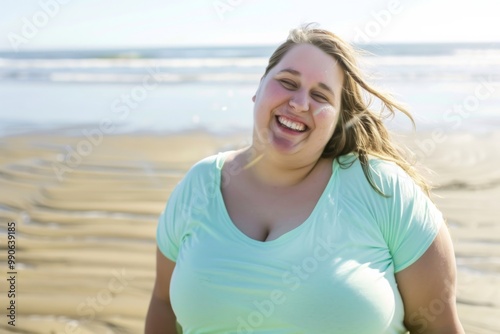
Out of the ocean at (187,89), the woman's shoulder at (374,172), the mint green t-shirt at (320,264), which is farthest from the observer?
the ocean at (187,89)

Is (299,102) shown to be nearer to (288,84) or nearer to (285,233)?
(288,84)

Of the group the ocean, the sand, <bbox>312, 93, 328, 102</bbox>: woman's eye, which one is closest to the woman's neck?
<bbox>312, 93, 328, 102</bbox>: woman's eye

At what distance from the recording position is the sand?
15.3 ft

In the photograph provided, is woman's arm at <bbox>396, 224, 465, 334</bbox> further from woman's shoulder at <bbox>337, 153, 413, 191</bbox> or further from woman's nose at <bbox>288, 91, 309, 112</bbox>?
woman's nose at <bbox>288, 91, 309, 112</bbox>

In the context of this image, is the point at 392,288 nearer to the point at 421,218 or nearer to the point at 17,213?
the point at 421,218

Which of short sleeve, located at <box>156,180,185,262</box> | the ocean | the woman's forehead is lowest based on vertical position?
the ocean

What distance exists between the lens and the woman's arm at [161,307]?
2.99m

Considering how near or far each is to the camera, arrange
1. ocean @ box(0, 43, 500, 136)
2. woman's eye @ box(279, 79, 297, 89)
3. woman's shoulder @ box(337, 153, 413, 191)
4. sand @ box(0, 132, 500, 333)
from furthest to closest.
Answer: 1. ocean @ box(0, 43, 500, 136)
2. sand @ box(0, 132, 500, 333)
3. woman's eye @ box(279, 79, 297, 89)
4. woman's shoulder @ box(337, 153, 413, 191)

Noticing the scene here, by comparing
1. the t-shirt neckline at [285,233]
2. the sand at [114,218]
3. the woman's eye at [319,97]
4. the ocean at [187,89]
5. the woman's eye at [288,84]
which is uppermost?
the woman's eye at [288,84]

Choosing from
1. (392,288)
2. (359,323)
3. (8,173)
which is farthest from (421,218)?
(8,173)

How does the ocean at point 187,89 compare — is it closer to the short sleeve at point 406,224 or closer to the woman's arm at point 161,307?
the short sleeve at point 406,224

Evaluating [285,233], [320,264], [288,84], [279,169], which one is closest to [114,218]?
[279,169]

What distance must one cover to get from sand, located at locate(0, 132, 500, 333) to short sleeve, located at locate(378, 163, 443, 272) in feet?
6.25

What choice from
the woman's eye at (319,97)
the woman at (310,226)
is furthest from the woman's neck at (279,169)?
the woman's eye at (319,97)
